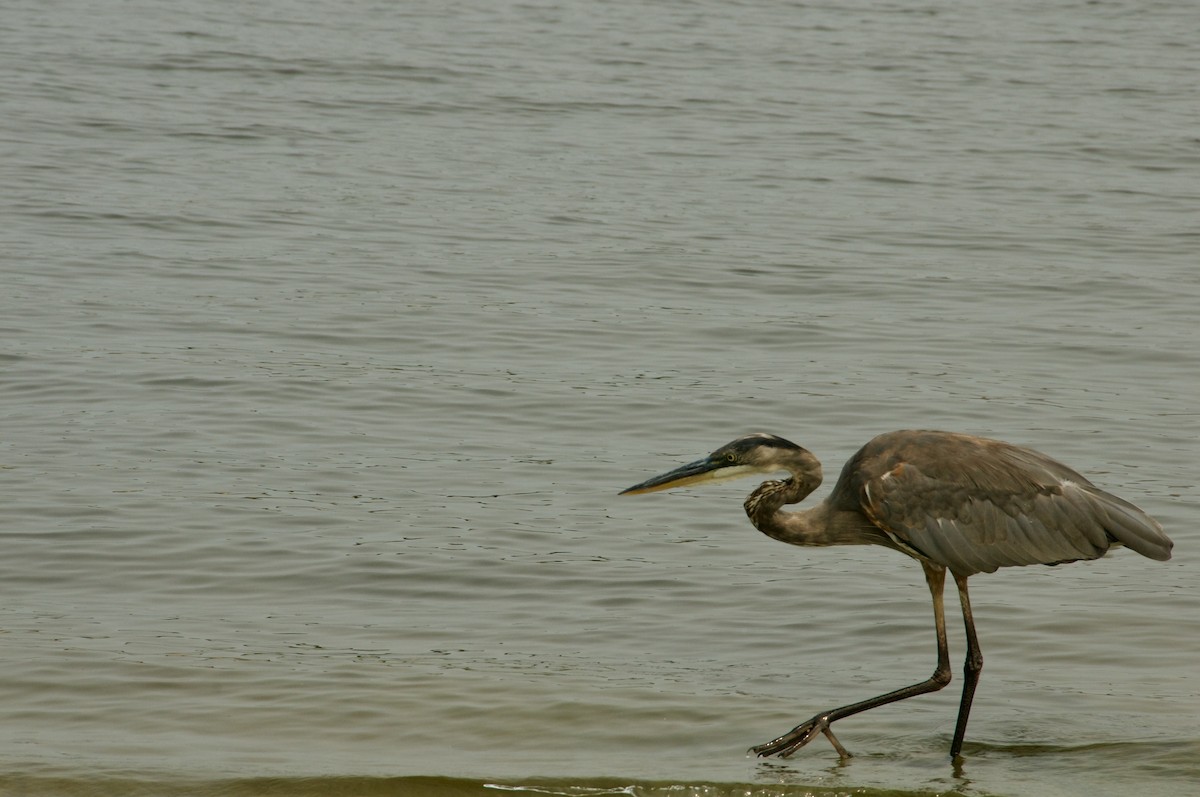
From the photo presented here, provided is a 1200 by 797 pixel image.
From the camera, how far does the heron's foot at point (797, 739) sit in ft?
20.5

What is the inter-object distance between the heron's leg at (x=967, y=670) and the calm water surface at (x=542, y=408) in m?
0.11

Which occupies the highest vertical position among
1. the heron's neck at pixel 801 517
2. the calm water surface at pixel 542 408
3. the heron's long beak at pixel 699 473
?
the heron's long beak at pixel 699 473

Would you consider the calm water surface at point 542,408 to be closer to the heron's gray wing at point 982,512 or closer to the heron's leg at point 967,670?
the heron's leg at point 967,670

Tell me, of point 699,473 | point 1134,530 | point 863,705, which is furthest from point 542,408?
point 1134,530

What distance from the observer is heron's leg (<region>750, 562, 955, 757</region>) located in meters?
6.27

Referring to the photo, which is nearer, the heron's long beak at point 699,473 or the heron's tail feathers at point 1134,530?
the heron's tail feathers at point 1134,530

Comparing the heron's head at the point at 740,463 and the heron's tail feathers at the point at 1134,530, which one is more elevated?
the heron's head at the point at 740,463

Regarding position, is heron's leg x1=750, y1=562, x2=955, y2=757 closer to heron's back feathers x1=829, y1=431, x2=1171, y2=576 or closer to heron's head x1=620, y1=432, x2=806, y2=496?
heron's back feathers x1=829, y1=431, x2=1171, y2=576

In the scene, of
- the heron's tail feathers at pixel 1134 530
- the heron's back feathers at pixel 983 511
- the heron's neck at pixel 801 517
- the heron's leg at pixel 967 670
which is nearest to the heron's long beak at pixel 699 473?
the heron's neck at pixel 801 517

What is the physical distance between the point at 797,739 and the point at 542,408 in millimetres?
4925

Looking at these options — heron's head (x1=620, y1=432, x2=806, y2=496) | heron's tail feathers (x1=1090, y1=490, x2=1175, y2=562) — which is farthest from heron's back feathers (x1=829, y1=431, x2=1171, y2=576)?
heron's head (x1=620, y1=432, x2=806, y2=496)

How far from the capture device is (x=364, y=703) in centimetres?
679

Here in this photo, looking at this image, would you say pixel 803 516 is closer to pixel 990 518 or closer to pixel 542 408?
pixel 990 518

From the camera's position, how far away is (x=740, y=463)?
6.55 meters
